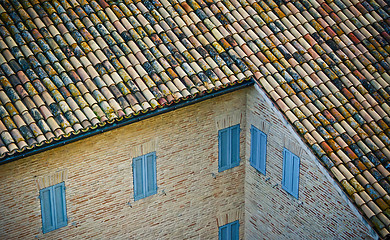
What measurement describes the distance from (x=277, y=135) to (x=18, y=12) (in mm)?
6968

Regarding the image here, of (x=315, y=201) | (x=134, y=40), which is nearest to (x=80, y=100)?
(x=134, y=40)

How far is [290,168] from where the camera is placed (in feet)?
52.0

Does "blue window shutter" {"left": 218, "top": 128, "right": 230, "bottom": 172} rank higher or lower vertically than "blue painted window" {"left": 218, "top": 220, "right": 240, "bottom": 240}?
higher

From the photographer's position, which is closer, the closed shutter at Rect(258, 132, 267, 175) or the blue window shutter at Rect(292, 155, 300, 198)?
the blue window shutter at Rect(292, 155, 300, 198)

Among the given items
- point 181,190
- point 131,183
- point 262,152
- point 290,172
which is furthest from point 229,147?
point 131,183

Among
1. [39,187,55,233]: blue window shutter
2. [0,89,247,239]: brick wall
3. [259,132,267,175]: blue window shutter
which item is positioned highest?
[259,132,267,175]: blue window shutter

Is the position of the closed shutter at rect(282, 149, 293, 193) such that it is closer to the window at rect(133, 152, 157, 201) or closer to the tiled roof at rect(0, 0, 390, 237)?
the tiled roof at rect(0, 0, 390, 237)

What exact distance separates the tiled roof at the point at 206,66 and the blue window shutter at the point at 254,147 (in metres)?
1.68

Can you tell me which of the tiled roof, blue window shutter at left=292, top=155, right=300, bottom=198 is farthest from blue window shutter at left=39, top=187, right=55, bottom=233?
blue window shutter at left=292, top=155, right=300, bottom=198

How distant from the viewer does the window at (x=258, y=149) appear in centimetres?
1650

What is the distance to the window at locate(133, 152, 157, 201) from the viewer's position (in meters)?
15.6

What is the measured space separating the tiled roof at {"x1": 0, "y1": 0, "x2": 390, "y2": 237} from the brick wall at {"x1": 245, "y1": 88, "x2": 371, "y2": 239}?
0.71 metres

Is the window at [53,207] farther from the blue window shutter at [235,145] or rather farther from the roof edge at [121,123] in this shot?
the blue window shutter at [235,145]

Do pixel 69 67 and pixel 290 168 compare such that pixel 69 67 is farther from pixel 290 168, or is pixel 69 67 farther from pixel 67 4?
pixel 290 168
